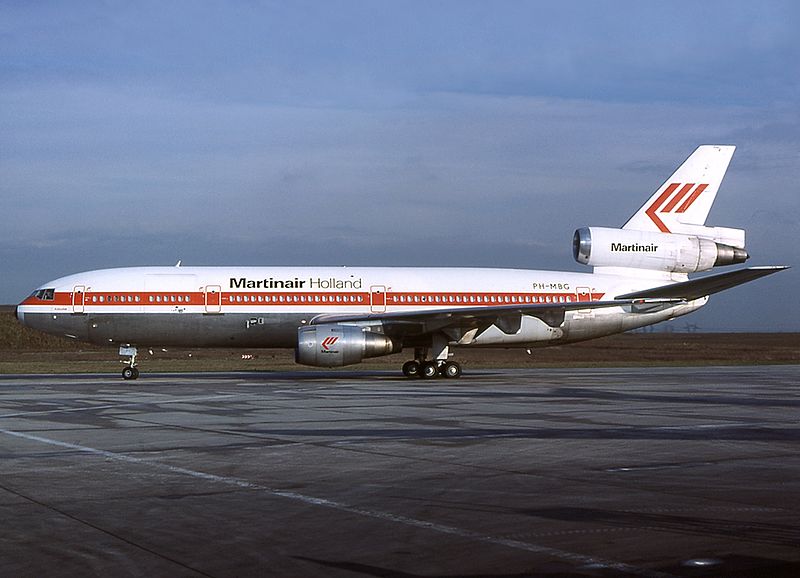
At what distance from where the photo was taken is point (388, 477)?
35.7 feet

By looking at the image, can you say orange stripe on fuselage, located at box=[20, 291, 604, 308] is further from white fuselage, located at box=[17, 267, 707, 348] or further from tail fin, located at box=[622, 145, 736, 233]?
tail fin, located at box=[622, 145, 736, 233]

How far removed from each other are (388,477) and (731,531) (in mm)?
4122

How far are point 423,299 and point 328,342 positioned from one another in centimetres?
505

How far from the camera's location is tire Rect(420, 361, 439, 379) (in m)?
33.4

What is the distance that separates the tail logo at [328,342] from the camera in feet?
99.1

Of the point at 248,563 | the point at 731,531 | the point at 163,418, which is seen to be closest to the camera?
the point at 248,563

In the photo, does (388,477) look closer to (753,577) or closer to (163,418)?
(753,577)

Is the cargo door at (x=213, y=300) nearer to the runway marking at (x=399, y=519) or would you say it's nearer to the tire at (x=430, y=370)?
the tire at (x=430, y=370)

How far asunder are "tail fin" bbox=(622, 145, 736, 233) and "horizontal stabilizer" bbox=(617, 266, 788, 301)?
8.37 feet

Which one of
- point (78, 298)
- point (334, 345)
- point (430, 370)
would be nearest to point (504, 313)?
point (430, 370)

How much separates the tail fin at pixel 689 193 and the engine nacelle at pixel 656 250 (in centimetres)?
55

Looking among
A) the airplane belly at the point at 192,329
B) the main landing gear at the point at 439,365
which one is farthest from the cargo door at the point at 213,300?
the main landing gear at the point at 439,365

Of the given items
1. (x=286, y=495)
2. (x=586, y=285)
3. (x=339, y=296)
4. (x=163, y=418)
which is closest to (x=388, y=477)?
(x=286, y=495)

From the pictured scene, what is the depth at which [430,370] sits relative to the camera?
33.4 m
